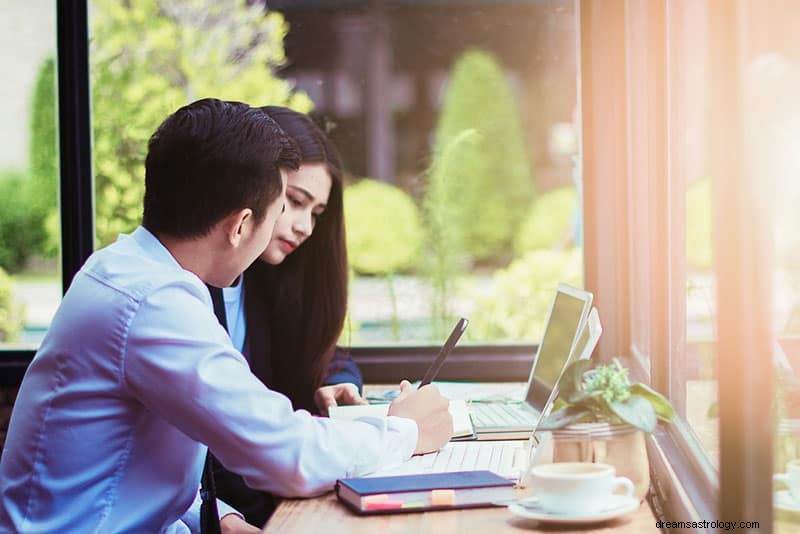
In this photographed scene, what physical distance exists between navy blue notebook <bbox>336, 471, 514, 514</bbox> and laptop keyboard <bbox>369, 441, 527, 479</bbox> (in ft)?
0.24

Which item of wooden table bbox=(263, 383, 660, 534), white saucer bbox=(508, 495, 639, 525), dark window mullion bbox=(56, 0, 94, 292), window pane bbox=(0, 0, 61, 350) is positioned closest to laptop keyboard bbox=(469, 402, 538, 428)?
wooden table bbox=(263, 383, 660, 534)

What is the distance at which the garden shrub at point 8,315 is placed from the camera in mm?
3312

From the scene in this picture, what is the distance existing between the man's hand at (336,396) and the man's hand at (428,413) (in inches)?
21.7

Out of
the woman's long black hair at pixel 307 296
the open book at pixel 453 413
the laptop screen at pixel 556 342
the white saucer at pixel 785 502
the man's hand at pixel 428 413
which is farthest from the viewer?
the woman's long black hair at pixel 307 296

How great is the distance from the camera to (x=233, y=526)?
1.86 metres

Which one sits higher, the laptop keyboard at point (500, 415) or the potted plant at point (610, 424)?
the potted plant at point (610, 424)

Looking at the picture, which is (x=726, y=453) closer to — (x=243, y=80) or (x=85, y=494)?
(x=85, y=494)

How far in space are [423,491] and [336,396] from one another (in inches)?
36.1

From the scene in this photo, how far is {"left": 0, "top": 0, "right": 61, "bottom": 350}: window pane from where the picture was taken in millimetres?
3271

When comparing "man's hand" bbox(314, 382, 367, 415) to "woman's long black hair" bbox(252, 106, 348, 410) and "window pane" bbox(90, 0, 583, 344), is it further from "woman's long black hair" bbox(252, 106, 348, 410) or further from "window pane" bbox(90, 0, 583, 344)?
"window pane" bbox(90, 0, 583, 344)

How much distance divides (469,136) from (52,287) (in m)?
1.38

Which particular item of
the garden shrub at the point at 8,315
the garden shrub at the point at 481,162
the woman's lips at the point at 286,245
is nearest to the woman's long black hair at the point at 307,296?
the woman's lips at the point at 286,245

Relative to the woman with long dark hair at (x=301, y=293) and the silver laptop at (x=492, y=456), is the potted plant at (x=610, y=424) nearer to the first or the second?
the silver laptop at (x=492, y=456)

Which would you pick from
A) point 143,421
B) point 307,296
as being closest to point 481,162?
point 307,296
